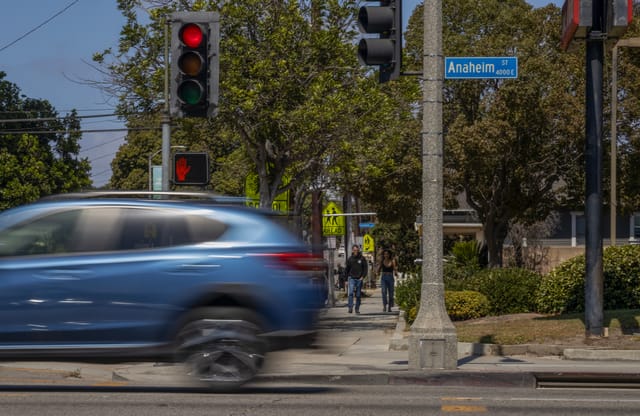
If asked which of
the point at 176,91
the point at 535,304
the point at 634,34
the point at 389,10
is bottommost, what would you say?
the point at 535,304

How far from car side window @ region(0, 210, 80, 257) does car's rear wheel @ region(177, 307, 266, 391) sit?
4.71 feet

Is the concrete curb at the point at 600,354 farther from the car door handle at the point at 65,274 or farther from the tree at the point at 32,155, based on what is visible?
the tree at the point at 32,155

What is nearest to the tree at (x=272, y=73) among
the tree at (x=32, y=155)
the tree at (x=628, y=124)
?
the tree at (x=628, y=124)

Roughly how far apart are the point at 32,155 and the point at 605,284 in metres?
43.7

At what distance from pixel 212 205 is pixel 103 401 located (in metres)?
2.15

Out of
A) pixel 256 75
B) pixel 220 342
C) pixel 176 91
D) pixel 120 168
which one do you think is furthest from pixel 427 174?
pixel 120 168

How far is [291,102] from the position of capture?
2164cm

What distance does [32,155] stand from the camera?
189 ft

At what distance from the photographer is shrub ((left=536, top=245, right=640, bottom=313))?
19781 mm

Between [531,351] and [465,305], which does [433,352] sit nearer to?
[531,351]

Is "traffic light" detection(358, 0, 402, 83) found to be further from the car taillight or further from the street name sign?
the car taillight

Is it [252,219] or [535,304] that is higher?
[252,219]

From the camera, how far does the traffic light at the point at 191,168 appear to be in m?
13.7

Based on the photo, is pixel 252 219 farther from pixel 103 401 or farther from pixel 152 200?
pixel 103 401
